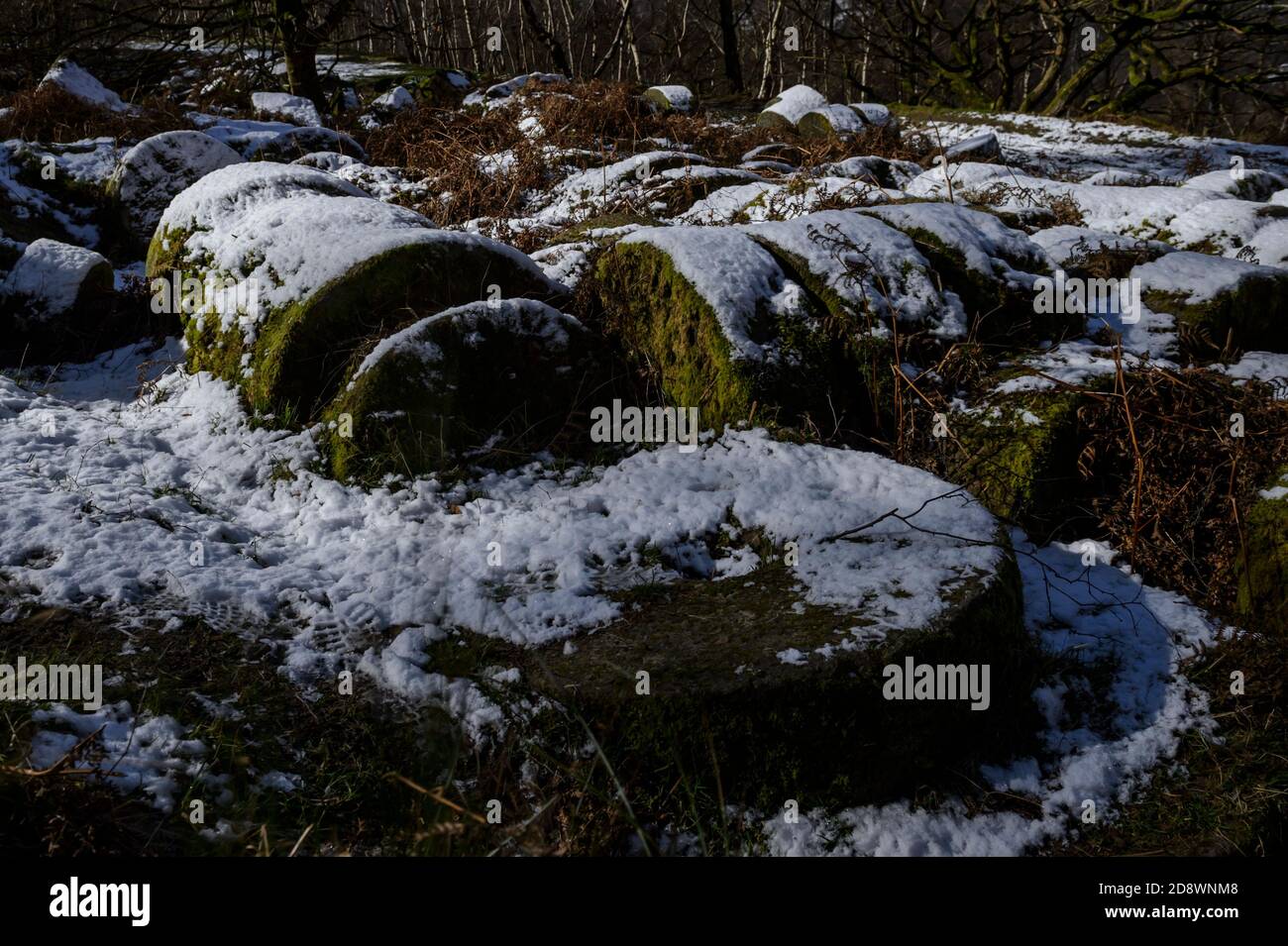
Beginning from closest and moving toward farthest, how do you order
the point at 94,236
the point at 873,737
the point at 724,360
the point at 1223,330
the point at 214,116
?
the point at 873,737
the point at 724,360
the point at 1223,330
the point at 94,236
the point at 214,116

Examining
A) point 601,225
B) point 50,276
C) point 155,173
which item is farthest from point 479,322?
point 155,173

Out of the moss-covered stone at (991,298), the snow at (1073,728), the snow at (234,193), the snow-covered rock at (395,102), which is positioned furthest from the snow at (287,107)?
the snow at (1073,728)

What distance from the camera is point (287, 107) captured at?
372 inches

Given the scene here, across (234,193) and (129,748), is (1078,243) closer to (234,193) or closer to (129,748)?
(234,193)

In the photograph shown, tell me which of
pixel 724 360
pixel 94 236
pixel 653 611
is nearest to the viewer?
pixel 653 611

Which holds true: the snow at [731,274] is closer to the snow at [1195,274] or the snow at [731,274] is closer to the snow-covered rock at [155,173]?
the snow at [1195,274]

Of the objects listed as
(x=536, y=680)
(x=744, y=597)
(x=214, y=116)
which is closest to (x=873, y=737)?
(x=744, y=597)

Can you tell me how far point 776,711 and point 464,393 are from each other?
220 centimetres

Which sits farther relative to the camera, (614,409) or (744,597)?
(614,409)

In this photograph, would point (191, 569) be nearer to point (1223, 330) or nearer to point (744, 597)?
point (744, 597)

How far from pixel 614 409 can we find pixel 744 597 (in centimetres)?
147

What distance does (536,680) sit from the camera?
267 cm

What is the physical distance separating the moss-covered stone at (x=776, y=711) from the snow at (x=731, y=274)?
1660 millimetres

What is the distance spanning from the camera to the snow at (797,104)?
10094 millimetres
